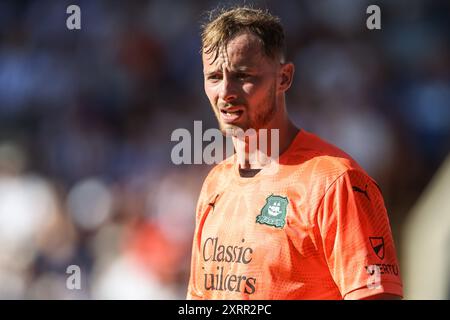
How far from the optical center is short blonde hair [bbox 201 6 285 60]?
3336 millimetres

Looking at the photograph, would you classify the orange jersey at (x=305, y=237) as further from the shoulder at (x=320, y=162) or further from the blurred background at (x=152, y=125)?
the blurred background at (x=152, y=125)

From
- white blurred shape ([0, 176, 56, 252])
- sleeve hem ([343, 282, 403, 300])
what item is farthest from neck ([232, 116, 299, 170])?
white blurred shape ([0, 176, 56, 252])

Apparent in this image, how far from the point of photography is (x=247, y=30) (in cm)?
334

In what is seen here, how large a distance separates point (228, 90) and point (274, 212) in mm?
617

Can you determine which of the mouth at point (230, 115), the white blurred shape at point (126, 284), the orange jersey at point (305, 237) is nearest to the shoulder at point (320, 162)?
the orange jersey at point (305, 237)

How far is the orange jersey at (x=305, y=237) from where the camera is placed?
9.57ft

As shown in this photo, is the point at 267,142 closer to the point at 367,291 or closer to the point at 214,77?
the point at 214,77

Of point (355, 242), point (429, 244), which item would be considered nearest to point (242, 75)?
A: point (355, 242)

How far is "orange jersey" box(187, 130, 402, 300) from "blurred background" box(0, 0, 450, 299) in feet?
8.41

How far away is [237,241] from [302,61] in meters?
3.72

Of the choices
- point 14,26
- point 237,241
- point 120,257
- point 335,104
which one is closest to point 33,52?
point 14,26

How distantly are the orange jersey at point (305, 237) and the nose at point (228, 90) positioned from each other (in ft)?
1.21

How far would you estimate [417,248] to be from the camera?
18.2ft

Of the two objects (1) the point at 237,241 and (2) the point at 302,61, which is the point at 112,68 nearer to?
(2) the point at 302,61
